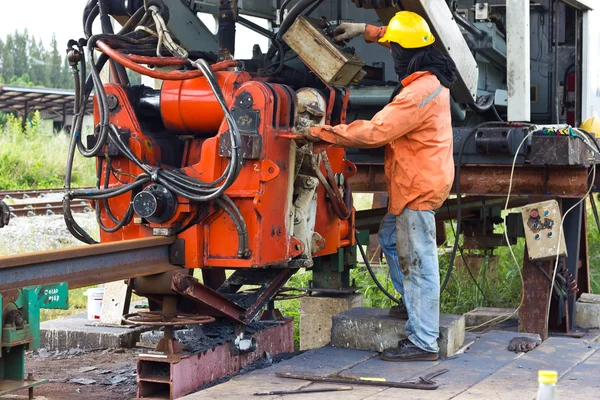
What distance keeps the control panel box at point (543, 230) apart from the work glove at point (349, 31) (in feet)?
5.57

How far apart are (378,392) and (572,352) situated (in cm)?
156

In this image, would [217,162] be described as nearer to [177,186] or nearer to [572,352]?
[177,186]

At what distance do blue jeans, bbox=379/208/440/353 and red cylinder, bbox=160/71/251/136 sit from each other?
1194 millimetres

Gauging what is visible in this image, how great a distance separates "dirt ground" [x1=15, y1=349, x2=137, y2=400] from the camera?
5645mm

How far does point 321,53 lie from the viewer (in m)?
5.47

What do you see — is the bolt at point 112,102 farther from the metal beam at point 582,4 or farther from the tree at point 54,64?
the tree at point 54,64

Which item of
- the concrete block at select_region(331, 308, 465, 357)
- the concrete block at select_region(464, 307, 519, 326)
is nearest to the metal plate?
the concrete block at select_region(331, 308, 465, 357)

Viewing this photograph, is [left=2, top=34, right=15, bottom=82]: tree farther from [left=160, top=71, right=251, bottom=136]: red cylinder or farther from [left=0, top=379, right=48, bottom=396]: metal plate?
[left=0, top=379, right=48, bottom=396]: metal plate

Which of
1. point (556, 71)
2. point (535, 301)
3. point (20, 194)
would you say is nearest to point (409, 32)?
point (535, 301)

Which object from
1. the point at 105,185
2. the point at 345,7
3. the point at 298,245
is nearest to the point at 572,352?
the point at 298,245

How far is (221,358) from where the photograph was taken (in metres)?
5.28

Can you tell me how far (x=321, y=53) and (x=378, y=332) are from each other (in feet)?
5.51

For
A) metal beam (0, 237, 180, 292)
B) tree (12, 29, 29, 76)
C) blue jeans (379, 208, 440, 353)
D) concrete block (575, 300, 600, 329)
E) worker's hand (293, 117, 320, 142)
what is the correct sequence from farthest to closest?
1. tree (12, 29, 29, 76)
2. concrete block (575, 300, 600, 329)
3. blue jeans (379, 208, 440, 353)
4. worker's hand (293, 117, 320, 142)
5. metal beam (0, 237, 180, 292)

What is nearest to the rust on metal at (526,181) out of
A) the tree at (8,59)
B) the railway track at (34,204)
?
the railway track at (34,204)
